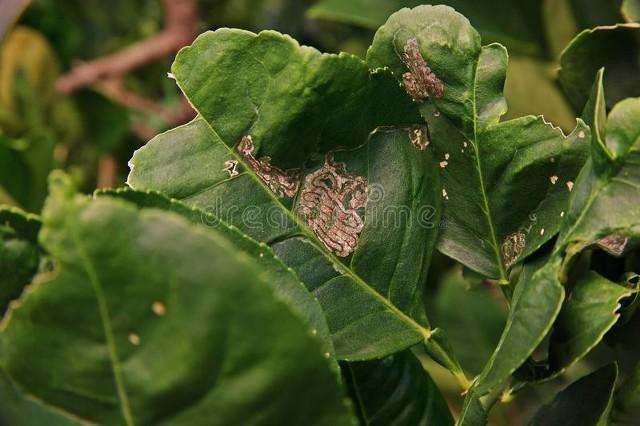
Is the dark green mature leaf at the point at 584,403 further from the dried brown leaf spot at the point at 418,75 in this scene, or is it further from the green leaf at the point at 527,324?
the dried brown leaf spot at the point at 418,75

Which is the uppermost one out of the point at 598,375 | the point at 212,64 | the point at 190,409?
the point at 212,64

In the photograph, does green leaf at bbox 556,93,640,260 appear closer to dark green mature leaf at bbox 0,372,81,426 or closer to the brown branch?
dark green mature leaf at bbox 0,372,81,426

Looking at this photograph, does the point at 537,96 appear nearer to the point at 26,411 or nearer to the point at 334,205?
the point at 334,205

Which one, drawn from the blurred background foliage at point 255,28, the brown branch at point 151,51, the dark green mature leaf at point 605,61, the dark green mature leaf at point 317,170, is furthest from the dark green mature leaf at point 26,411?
the brown branch at point 151,51

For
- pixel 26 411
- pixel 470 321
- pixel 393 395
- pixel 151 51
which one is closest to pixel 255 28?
pixel 151 51

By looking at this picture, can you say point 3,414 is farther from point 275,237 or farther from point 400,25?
point 400,25

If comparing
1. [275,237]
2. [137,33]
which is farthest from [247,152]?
[137,33]

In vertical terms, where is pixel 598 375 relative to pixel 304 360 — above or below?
below

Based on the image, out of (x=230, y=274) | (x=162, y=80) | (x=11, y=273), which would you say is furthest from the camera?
(x=162, y=80)
